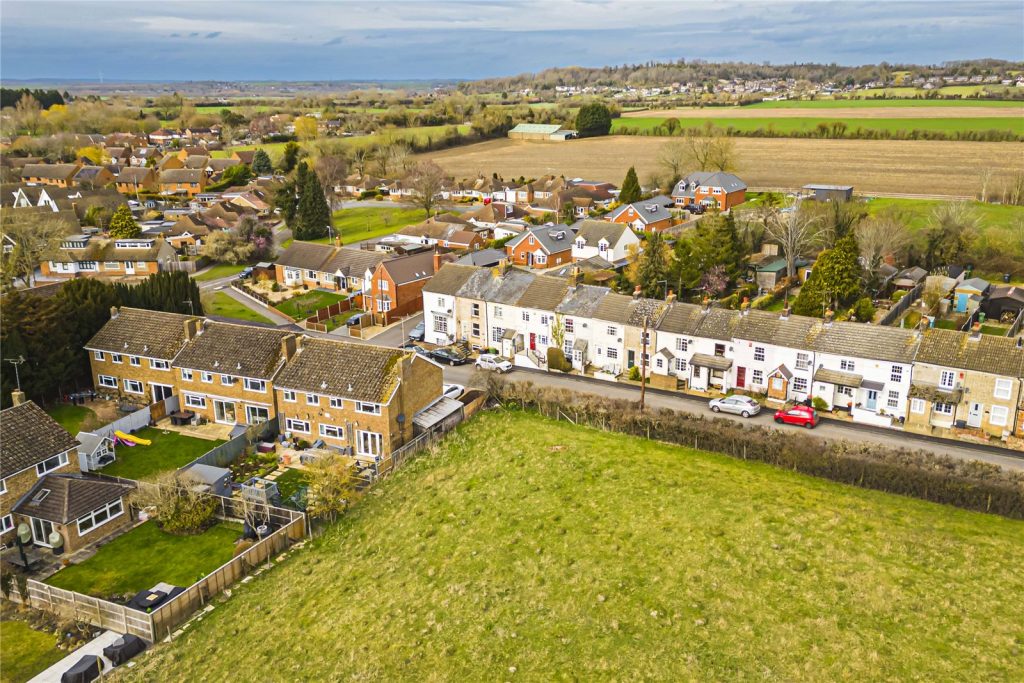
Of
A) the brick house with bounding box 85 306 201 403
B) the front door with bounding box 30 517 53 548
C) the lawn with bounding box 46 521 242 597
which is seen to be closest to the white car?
the brick house with bounding box 85 306 201 403

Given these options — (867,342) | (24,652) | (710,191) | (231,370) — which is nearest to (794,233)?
(867,342)

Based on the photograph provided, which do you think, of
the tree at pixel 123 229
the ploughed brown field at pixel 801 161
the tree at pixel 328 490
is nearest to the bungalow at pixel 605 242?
the tree at pixel 328 490

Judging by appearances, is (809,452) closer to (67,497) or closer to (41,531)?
(67,497)

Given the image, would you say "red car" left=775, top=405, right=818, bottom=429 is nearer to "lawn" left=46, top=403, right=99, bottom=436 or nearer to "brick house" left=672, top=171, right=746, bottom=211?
"lawn" left=46, top=403, right=99, bottom=436

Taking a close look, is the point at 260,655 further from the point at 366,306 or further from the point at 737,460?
the point at 366,306

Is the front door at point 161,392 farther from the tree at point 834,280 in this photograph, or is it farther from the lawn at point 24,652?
the tree at point 834,280

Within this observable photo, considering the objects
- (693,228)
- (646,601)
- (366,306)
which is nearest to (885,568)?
(646,601)
